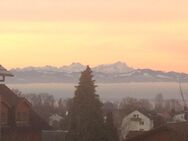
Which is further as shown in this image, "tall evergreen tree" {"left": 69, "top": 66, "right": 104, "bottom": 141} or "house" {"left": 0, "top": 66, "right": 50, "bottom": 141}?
"tall evergreen tree" {"left": 69, "top": 66, "right": 104, "bottom": 141}

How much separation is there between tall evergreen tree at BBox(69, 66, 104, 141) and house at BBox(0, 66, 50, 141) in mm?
2785

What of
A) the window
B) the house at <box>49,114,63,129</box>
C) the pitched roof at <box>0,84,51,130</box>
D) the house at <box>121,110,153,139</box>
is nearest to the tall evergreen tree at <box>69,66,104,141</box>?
the pitched roof at <box>0,84,51,130</box>

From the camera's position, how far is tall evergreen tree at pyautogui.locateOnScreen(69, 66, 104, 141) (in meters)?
44.9

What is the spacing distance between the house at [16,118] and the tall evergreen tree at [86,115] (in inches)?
110

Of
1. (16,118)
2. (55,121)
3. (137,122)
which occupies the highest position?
(55,121)

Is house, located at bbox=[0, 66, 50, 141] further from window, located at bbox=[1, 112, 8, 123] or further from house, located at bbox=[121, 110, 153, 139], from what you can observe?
house, located at bbox=[121, 110, 153, 139]

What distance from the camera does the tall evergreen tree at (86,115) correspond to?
44938mm

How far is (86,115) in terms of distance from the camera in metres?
45.1

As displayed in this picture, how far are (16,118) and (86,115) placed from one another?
183 inches

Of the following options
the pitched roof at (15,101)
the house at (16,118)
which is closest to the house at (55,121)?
the pitched roof at (15,101)

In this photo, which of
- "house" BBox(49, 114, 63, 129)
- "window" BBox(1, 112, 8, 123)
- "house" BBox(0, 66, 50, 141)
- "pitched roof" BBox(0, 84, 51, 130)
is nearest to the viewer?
"house" BBox(0, 66, 50, 141)

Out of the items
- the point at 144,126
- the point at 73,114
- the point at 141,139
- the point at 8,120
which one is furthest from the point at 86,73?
the point at 144,126

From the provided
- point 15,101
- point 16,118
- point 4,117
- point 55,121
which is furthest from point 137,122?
point 4,117

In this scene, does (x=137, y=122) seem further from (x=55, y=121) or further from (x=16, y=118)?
(x=16, y=118)
